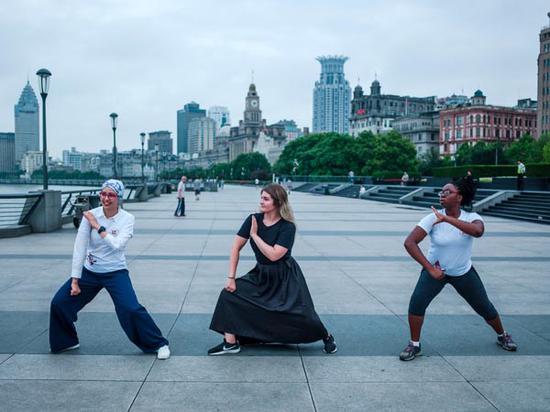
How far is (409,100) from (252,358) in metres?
193

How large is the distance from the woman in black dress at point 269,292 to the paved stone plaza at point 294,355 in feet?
0.77

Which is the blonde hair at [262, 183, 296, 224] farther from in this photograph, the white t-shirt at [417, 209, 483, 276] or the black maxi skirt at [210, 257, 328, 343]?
the white t-shirt at [417, 209, 483, 276]

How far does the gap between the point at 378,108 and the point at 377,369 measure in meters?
186

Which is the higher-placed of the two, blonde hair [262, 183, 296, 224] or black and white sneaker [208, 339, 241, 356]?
blonde hair [262, 183, 296, 224]

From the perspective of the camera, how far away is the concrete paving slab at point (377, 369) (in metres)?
4.69

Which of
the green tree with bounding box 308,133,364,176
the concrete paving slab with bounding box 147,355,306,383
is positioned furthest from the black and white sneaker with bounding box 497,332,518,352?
the green tree with bounding box 308,133,364,176

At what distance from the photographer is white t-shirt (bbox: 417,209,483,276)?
5.09m

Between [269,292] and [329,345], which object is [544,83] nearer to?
[329,345]

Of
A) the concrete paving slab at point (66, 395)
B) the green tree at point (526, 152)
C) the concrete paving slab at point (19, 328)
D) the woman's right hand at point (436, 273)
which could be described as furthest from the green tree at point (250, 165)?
the concrete paving slab at point (66, 395)

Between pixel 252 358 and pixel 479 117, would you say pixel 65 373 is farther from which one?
pixel 479 117

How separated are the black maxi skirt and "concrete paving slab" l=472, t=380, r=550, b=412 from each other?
152 cm

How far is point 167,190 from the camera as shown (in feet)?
188

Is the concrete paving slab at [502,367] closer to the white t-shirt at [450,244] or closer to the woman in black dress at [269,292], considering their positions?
the white t-shirt at [450,244]

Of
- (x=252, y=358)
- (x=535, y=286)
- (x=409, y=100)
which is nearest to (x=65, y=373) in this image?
(x=252, y=358)
